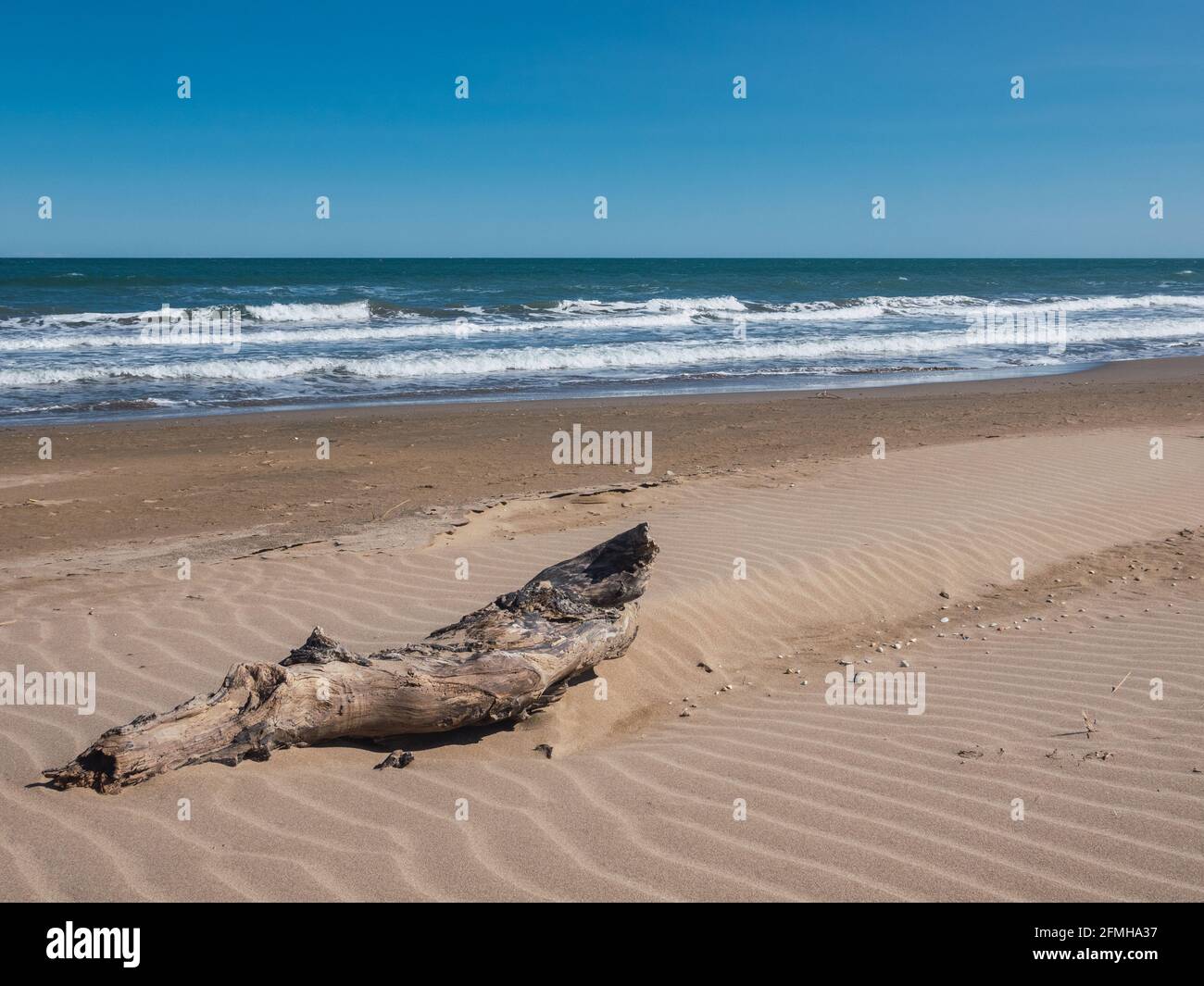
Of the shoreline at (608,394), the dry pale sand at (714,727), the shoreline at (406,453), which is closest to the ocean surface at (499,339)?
the shoreline at (608,394)

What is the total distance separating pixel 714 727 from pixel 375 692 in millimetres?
1697

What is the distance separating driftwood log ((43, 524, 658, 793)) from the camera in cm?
375

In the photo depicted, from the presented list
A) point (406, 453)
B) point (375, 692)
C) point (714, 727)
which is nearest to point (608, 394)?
point (406, 453)

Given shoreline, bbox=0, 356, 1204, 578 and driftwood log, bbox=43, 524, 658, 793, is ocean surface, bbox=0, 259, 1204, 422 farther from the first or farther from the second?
driftwood log, bbox=43, 524, 658, 793

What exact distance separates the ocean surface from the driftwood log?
12380 mm

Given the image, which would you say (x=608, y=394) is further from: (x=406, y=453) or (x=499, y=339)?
(x=499, y=339)

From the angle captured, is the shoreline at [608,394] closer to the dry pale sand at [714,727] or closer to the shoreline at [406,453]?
the shoreline at [406,453]

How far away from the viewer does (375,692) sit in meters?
4.20

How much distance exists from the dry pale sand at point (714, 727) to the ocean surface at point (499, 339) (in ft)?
32.3

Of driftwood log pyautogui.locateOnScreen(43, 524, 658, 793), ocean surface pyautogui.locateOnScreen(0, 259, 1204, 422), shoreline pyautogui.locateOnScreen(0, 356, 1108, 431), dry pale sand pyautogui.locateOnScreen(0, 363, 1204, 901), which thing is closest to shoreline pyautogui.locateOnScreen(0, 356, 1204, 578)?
shoreline pyautogui.locateOnScreen(0, 356, 1108, 431)

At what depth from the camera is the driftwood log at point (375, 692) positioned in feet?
12.3

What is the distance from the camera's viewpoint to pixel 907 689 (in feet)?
17.4
